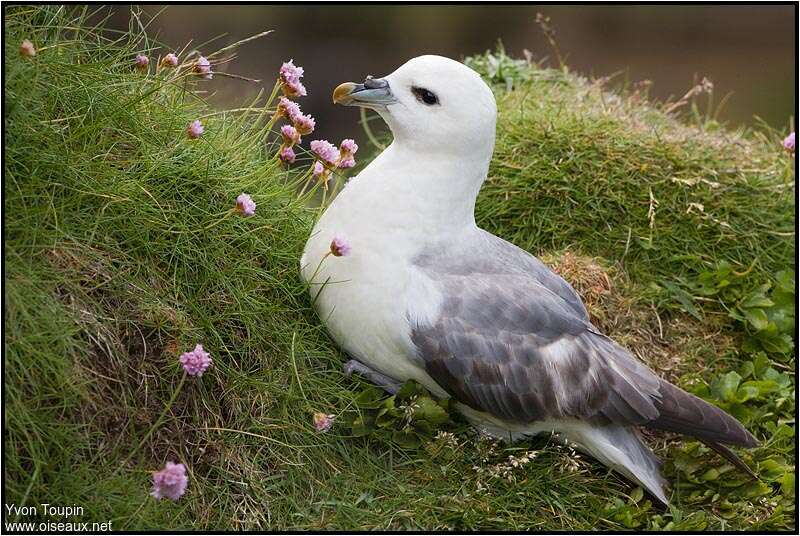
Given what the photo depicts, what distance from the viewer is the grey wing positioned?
3.33m

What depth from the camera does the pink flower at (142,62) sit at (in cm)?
354

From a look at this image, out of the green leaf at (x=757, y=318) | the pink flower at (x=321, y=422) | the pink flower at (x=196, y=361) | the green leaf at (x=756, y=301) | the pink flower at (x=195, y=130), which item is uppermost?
the pink flower at (x=195, y=130)

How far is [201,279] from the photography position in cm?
330

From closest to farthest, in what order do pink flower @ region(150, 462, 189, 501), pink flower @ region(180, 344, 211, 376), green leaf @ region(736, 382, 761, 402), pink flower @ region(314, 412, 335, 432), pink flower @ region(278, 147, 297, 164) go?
pink flower @ region(150, 462, 189, 501)
pink flower @ region(180, 344, 211, 376)
pink flower @ region(314, 412, 335, 432)
pink flower @ region(278, 147, 297, 164)
green leaf @ region(736, 382, 761, 402)

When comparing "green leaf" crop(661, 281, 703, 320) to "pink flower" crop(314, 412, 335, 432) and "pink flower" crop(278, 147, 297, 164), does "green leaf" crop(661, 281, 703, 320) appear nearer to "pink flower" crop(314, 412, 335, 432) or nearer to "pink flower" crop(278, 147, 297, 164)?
"pink flower" crop(278, 147, 297, 164)

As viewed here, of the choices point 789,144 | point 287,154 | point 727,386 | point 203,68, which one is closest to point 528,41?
point 789,144

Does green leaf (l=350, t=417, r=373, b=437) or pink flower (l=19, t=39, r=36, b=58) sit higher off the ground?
pink flower (l=19, t=39, r=36, b=58)

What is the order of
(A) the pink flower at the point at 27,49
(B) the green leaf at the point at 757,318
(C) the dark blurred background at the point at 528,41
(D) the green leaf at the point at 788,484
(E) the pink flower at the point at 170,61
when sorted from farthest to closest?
(C) the dark blurred background at the point at 528,41, (B) the green leaf at the point at 757,318, (D) the green leaf at the point at 788,484, (E) the pink flower at the point at 170,61, (A) the pink flower at the point at 27,49

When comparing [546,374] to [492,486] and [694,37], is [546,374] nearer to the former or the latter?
[492,486]

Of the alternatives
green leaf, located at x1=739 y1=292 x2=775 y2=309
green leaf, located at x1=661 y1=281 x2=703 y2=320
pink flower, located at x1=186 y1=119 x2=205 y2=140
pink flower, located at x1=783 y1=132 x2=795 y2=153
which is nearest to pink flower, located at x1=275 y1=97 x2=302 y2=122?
pink flower, located at x1=186 y1=119 x2=205 y2=140

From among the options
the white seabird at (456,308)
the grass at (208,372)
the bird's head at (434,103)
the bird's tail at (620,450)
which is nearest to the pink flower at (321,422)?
the grass at (208,372)

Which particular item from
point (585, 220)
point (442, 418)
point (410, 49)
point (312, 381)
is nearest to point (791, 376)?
point (585, 220)

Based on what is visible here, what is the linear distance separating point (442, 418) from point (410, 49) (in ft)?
25.0

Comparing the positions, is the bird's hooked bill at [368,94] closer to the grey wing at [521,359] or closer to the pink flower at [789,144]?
the grey wing at [521,359]
